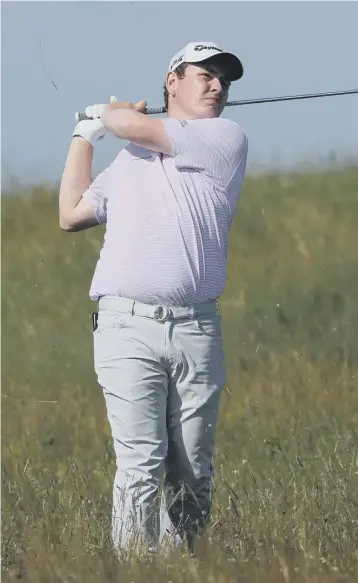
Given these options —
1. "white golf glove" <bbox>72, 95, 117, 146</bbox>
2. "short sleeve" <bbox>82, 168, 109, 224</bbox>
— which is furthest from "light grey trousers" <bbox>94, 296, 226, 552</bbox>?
"white golf glove" <bbox>72, 95, 117, 146</bbox>

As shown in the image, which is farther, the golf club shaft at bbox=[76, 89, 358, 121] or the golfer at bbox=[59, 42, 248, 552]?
the golf club shaft at bbox=[76, 89, 358, 121]

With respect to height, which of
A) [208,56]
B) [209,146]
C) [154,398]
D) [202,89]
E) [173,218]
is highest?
[208,56]

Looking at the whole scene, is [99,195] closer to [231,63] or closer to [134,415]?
[231,63]

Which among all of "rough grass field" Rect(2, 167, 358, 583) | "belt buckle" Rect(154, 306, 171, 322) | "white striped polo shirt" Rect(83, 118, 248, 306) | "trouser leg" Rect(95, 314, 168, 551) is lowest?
"rough grass field" Rect(2, 167, 358, 583)

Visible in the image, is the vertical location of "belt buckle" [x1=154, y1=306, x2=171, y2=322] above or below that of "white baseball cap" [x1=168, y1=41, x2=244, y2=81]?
below

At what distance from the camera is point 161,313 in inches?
185

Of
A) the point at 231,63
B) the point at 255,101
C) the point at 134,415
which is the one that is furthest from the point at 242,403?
the point at 231,63

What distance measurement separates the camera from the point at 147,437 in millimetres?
4723

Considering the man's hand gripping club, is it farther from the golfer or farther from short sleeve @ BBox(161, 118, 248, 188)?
short sleeve @ BBox(161, 118, 248, 188)

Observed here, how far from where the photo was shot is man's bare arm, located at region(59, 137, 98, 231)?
16.7ft

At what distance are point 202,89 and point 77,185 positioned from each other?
64 cm

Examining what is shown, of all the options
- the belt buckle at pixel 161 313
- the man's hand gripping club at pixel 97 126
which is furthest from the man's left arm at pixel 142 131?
the belt buckle at pixel 161 313

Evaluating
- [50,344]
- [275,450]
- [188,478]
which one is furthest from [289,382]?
[188,478]

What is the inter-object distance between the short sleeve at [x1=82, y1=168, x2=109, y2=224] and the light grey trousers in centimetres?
43
